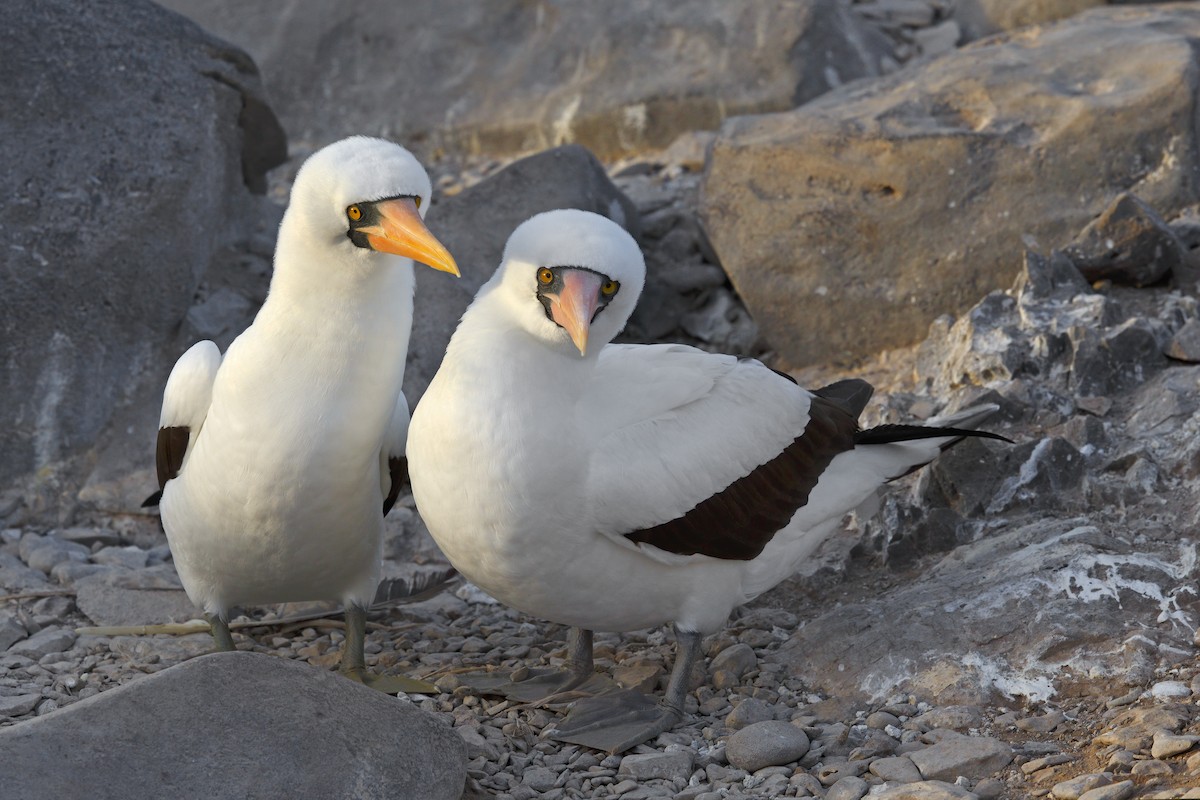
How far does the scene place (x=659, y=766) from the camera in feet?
13.4

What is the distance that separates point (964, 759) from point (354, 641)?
79.3 inches

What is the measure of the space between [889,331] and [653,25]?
341 cm

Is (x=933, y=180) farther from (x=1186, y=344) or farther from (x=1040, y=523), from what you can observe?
(x=1040, y=523)

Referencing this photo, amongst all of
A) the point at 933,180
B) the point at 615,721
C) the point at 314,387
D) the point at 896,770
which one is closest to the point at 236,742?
the point at 314,387

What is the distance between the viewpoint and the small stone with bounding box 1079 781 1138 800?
3.42m

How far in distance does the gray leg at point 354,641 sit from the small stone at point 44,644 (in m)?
0.98

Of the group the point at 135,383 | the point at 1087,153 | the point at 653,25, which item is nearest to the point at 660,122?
the point at 653,25

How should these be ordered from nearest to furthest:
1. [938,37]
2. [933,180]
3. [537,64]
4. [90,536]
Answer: [90,536] < [933,180] < [537,64] < [938,37]

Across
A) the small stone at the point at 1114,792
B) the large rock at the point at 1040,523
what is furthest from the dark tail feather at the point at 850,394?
the small stone at the point at 1114,792

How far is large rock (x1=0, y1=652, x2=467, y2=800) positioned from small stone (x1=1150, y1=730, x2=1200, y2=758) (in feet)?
5.73

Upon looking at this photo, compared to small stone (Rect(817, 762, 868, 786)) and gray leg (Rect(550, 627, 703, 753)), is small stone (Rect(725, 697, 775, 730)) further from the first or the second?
small stone (Rect(817, 762, 868, 786))

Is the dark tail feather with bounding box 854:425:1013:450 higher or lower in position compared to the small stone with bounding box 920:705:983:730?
higher

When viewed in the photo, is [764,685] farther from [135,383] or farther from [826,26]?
[826,26]

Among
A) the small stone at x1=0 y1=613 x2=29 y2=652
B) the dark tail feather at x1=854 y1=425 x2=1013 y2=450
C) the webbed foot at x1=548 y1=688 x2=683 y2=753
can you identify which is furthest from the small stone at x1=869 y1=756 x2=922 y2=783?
the small stone at x1=0 y1=613 x2=29 y2=652
